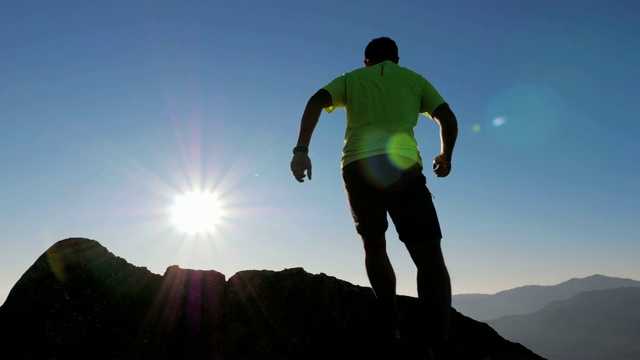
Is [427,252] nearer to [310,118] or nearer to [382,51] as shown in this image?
[310,118]

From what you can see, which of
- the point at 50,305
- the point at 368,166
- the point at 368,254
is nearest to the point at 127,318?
the point at 50,305

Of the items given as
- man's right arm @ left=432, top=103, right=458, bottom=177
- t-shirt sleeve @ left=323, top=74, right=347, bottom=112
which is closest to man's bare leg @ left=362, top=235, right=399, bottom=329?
man's right arm @ left=432, top=103, right=458, bottom=177

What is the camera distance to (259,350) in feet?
13.5

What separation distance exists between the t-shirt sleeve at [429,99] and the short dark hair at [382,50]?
1.65ft

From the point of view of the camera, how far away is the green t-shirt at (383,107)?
12.2 ft

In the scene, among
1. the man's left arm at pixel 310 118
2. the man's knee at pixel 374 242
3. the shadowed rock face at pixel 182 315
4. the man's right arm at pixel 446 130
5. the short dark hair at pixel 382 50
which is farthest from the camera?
the short dark hair at pixel 382 50

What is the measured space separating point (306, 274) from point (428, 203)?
2343 mm

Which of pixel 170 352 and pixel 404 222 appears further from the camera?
pixel 170 352

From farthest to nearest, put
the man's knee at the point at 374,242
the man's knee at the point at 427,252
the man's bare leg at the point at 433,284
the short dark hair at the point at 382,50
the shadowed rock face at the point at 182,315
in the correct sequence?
the short dark hair at the point at 382,50 → the man's knee at the point at 374,242 → the shadowed rock face at the point at 182,315 → the man's knee at the point at 427,252 → the man's bare leg at the point at 433,284

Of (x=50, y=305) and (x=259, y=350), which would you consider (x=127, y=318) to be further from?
(x=259, y=350)

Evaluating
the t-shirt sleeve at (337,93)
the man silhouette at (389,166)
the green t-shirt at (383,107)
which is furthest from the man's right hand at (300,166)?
the t-shirt sleeve at (337,93)

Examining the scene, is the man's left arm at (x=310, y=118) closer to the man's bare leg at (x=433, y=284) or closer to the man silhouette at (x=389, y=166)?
the man silhouette at (x=389, y=166)

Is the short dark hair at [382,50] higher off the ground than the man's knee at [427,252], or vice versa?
the short dark hair at [382,50]

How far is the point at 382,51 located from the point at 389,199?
1678mm
